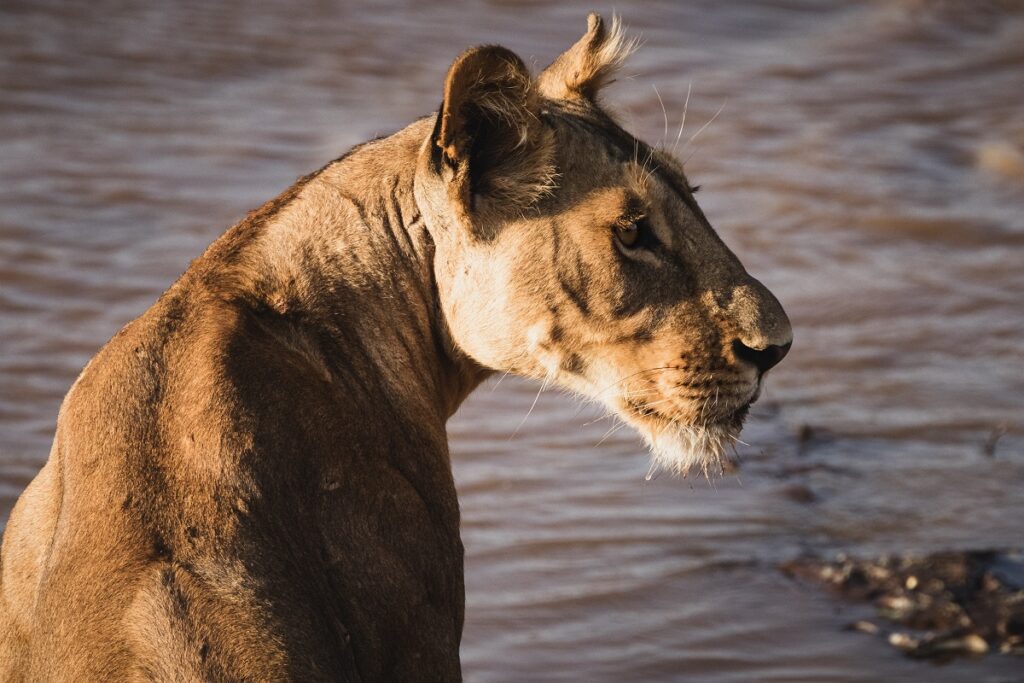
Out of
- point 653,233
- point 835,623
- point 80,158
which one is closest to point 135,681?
point 653,233

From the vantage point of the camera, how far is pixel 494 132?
365cm

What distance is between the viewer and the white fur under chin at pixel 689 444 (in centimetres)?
389

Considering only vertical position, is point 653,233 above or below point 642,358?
above

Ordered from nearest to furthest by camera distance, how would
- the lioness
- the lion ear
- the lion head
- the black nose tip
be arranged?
the lioness → the lion ear → the lion head → the black nose tip

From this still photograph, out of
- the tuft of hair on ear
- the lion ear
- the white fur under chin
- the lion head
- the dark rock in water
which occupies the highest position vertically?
the tuft of hair on ear

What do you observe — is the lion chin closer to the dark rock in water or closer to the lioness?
the lioness

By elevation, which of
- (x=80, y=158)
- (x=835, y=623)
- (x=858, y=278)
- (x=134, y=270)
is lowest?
(x=835, y=623)

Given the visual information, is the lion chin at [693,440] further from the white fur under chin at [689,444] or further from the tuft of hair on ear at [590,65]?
the tuft of hair on ear at [590,65]

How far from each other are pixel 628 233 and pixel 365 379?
742 mm

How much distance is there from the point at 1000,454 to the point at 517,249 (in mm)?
3767

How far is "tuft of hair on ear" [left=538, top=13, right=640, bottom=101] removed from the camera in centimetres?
418

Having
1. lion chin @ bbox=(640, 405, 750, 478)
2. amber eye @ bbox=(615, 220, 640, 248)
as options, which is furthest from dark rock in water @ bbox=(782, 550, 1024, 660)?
amber eye @ bbox=(615, 220, 640, 248)

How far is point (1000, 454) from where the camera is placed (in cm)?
670

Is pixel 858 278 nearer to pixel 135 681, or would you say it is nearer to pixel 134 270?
pixel 134 270
